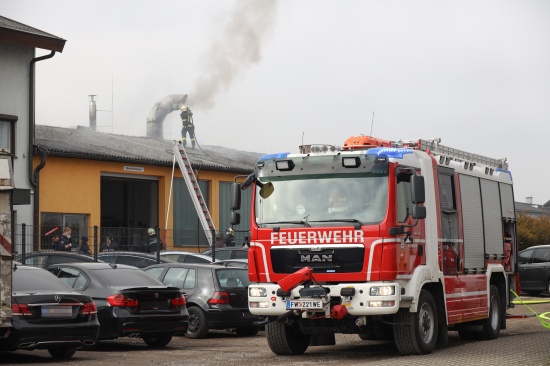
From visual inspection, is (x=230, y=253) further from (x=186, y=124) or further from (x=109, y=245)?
(x=186, y=124)

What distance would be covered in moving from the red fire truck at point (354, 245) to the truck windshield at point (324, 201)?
2 centimetres

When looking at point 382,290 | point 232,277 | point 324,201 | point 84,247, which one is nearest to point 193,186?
point 84,247

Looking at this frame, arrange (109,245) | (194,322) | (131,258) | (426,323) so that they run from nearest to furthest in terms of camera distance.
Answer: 1. (426,323)
2. (194,322)
3. (131,258)
4. (109,245)

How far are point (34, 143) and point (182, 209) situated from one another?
329 inches

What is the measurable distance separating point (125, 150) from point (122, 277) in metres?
22.3

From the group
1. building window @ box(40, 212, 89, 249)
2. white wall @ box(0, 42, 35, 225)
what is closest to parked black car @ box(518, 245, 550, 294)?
building window @ box(40, 212, 89, 249)

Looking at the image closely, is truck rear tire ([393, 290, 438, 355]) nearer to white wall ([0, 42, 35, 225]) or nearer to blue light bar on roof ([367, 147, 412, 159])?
blue light bar on roof ([367, 147, 412, 159])

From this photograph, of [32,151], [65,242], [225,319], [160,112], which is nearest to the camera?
[225,319]

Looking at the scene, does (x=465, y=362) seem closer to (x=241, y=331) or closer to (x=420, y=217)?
(x=420, y=217)

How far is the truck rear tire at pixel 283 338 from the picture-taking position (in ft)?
53.2

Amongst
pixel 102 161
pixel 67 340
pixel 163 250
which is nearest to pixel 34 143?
pixel 102 161

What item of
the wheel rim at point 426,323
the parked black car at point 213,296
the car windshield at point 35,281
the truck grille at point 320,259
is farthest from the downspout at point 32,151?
the wheel rim at point 426,323

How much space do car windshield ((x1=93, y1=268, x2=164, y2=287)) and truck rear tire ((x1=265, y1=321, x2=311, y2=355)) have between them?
8.72ft

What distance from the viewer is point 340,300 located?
15031 millimetres
